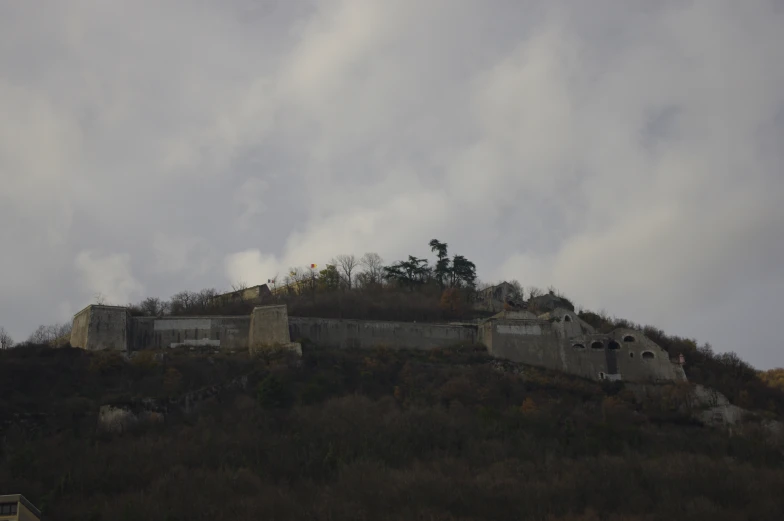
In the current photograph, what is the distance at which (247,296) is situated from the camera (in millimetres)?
58219

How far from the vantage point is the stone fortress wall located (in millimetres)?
44428

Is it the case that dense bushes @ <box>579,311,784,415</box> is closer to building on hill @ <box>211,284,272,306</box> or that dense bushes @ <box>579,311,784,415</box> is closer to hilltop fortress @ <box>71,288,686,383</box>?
hilltop fortress @ <box>71,288,686,383</box>

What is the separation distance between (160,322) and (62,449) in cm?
1210

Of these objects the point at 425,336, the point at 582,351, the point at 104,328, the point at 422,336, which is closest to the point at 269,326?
the point at 104,328

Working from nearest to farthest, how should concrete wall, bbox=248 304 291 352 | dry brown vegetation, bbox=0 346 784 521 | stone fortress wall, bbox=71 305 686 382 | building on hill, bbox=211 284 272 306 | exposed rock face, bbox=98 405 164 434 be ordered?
dry brown vegetation, bbox=0 346 784 521 → exposed rock face, bbox=98 405 164 434 → concrete wall, bbox=248 304 291 352 → stone fortress wall, bbox=71 305 686 382 → building on hill, bbox=211 284 272 306

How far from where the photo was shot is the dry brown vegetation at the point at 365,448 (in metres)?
32.1

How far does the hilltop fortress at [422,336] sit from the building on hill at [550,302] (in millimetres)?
7426

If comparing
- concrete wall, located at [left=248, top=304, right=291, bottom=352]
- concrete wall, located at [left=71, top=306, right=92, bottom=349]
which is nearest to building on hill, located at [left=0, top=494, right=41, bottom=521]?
concrete wall, located at [left=71, top=306, right=92, bottom=349]

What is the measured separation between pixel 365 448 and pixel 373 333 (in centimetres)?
1088

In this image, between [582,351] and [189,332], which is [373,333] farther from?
[582,351]

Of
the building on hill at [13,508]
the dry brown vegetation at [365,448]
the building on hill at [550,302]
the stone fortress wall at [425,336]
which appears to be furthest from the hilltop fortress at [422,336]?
the building on hill at [13,508]

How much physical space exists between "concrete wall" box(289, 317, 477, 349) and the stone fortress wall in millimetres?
52

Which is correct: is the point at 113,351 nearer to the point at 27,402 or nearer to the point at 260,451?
the point at 27,402

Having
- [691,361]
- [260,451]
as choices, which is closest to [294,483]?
[260,451]
